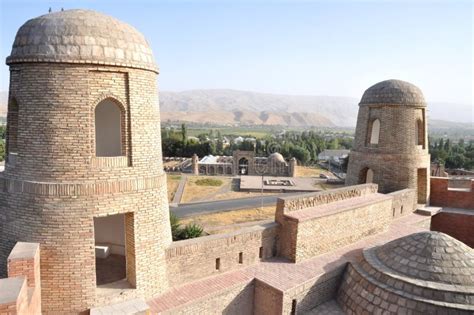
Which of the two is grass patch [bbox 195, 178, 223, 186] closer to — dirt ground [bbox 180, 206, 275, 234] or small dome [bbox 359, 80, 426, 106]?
dirt ground [bbox 180, 206, 275, 234]

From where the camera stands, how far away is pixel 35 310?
6039 mm

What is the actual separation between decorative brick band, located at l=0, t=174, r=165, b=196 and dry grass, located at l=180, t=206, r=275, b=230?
13.5 metres

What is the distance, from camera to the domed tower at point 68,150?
6684 mm

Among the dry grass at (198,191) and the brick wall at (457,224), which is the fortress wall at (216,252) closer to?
the brick wall at (457,224)

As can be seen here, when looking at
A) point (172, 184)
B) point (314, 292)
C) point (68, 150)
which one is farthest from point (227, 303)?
point (172, 184)

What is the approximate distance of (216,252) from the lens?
9156 millimetres

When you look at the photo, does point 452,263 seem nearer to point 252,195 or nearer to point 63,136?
point 63,136

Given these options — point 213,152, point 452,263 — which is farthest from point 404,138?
point 213,152

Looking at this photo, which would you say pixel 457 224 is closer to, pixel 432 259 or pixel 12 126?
pixel 432 259

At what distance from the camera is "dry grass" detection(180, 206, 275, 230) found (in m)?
21.6

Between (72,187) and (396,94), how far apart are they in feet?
45.0

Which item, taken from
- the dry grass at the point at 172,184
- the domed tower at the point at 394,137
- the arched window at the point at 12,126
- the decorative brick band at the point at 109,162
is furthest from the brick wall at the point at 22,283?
the dry grass at the point at 172,184

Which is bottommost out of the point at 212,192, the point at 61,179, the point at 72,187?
the point at 212,192

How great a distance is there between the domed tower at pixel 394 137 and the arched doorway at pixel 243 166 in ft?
97.2
